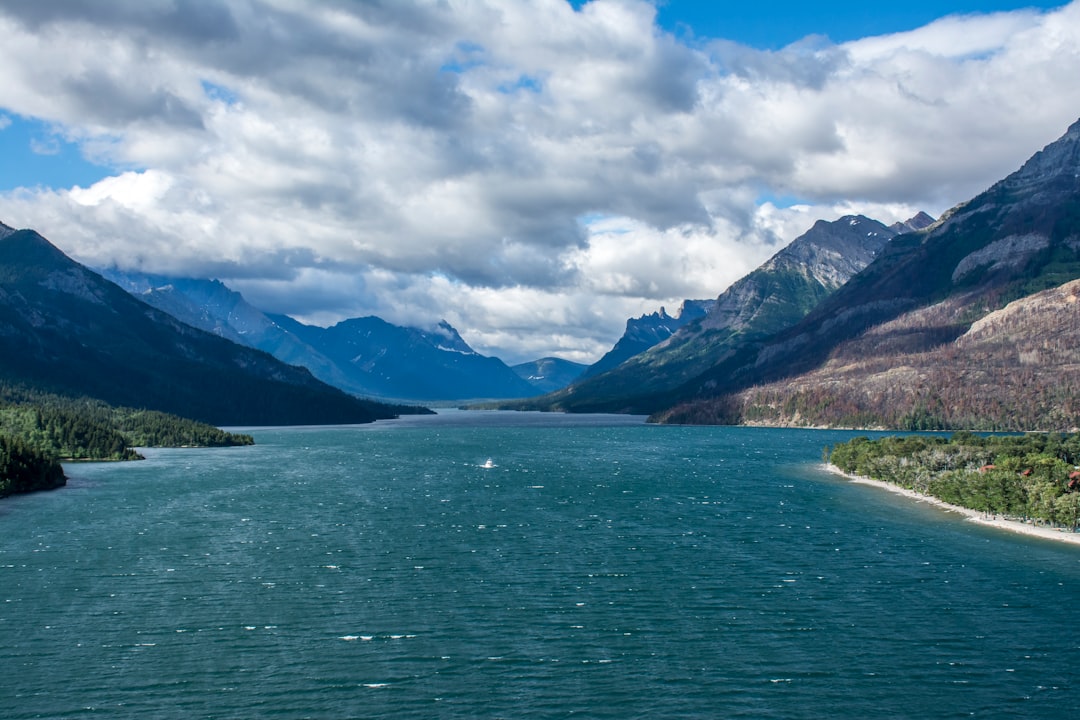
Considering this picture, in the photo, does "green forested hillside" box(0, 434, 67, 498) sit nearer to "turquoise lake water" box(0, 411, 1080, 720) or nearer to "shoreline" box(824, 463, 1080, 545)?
"turquoise lake water" box(0, 411, 1080, 720)

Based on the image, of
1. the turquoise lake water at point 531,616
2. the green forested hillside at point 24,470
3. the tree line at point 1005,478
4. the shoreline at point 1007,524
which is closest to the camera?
the turquoise lake water at point 531,616

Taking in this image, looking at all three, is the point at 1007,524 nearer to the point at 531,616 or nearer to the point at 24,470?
the point at 531,616

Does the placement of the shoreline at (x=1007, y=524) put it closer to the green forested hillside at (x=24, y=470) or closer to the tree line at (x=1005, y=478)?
the tree line at (x=1005, y=478)

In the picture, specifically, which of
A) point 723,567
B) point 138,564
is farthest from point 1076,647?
point 138,564

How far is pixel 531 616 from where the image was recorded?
78375 millimetres

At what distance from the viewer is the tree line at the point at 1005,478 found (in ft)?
438

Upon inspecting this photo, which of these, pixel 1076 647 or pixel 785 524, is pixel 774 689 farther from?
pixel 785 524

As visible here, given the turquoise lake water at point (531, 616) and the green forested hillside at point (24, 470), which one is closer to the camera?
the turquoise lake water at point (531, 616)

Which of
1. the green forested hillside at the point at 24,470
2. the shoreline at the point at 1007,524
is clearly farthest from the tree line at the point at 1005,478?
the green forested hillside at the point at 24,470

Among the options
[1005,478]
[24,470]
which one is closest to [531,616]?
[1005,478]

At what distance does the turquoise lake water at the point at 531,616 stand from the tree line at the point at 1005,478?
1074cm

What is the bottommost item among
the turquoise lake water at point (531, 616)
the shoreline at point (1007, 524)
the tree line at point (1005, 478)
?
the turquoise lake water at point (531, 616)

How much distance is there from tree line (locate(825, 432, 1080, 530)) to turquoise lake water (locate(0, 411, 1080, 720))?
10739 millimetres

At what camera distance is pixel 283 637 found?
71.9 meters
